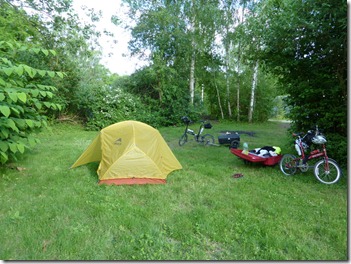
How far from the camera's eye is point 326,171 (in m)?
3.42

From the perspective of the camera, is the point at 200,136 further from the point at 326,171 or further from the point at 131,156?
the point at 326,171

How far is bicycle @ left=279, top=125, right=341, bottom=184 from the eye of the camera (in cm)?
341

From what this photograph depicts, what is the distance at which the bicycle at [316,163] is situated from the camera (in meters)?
3.41

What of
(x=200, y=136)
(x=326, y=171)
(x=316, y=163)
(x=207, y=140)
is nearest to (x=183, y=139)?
(x=200, y=136)

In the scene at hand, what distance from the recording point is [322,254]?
1.89 metres

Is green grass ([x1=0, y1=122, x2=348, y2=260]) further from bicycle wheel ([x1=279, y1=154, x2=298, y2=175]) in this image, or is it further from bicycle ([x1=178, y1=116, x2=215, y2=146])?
bicycle ([x1=178, y1=116, x2=215, y2=146])

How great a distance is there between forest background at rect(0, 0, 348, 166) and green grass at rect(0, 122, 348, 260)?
859mm

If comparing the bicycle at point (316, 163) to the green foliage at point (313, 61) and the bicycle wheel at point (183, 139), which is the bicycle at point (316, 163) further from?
the bicycle wheel at point (183, 139)

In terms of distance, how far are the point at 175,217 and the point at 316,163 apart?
258 cm

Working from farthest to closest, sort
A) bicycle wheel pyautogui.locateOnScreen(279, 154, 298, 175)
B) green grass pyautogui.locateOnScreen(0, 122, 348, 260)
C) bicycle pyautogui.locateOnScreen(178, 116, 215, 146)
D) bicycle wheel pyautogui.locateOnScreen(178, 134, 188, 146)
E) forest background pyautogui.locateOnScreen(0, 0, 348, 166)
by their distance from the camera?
1. bicycle wheel pyautogui.locateOnScreen(178, 134, 188, 146)
2. bicycle pyautogui.locateOnScreen(178, 116, 215, 146)
3. bicycle wheel pyautogui.locateOnScreen(279, 154, 298, 175)
4. forest background pyautogui.locateOnScreen(0, 0, 348, 166)
5. green grass pyautogui.locateOnScreen(0, 122, 348, 260)

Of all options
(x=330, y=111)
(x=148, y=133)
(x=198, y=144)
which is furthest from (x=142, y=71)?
(x=330, y=111)

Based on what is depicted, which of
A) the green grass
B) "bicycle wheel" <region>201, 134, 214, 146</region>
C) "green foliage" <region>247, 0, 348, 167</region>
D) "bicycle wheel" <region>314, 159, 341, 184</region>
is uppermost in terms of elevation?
"green foliage" <region>247, 0, 348, 167</region>

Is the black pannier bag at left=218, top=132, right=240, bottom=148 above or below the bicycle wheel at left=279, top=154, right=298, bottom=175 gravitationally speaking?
above

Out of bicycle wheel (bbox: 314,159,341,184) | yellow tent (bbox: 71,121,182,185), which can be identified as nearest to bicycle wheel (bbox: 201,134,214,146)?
yellow tent (bbox: 71,121,182,185)
